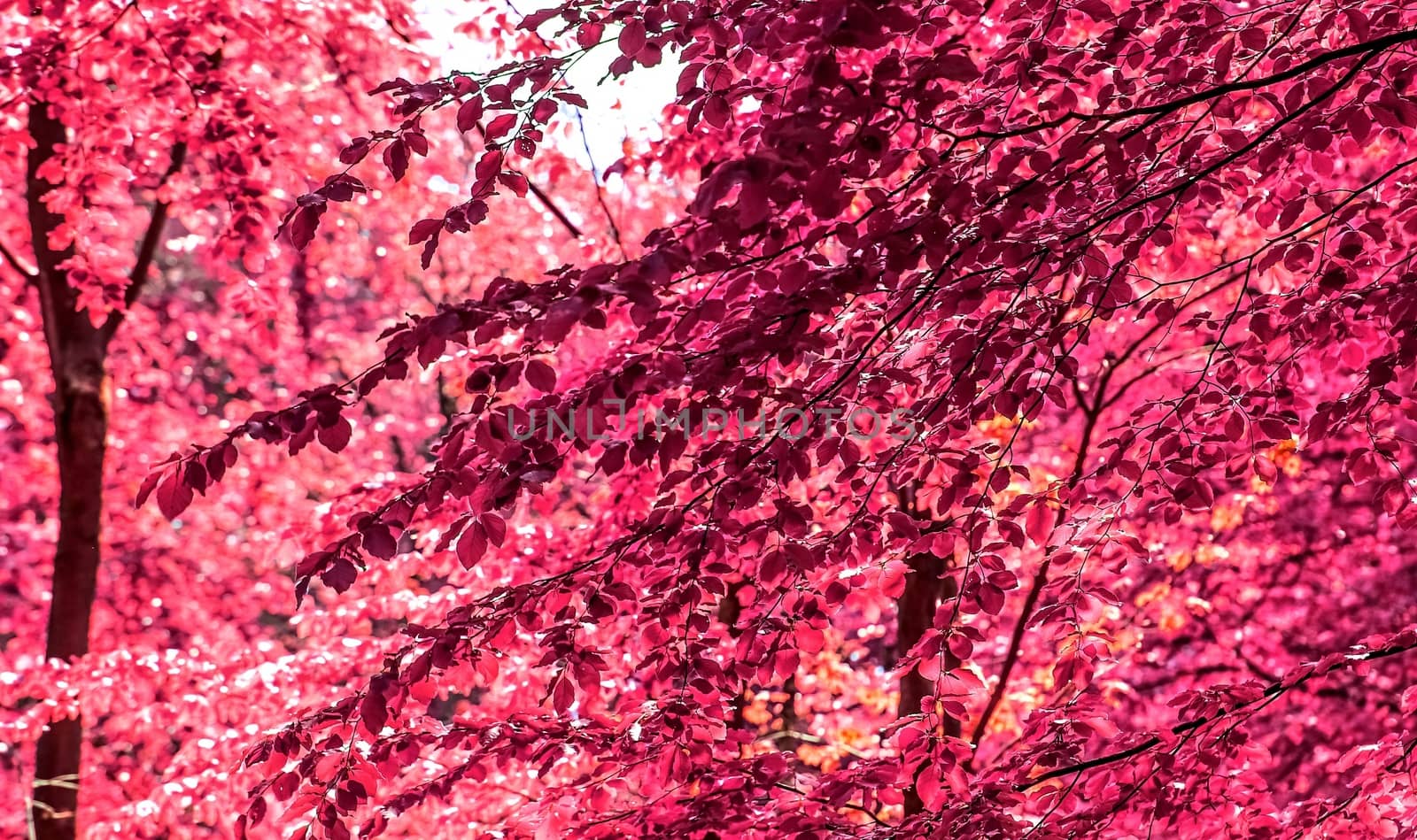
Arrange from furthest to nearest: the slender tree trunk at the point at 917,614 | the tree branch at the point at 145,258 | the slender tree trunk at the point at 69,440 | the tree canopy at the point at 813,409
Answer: the tree branch at the point at 145,258
the slender tree trunk at the point at 69,440
the slender tree trunk at the point at 917,614
the tree canopy at the point at 813,409

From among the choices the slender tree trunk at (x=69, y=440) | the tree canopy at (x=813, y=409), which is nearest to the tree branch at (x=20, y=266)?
the slender tree trunk at (x=69, y=440)

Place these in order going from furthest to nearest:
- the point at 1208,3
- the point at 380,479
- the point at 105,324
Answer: the point at 105,324 < the point at 380,479 < the point at 1208,3

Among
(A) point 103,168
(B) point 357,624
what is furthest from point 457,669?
(A) point 103,168

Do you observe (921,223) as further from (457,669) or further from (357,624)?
(357,624)

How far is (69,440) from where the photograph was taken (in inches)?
243

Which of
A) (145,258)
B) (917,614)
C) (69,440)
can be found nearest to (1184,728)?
(917,614)

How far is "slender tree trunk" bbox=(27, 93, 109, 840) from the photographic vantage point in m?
5.95

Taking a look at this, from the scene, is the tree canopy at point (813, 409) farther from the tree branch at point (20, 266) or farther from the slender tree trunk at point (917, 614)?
the tree branch at point (20, 266)

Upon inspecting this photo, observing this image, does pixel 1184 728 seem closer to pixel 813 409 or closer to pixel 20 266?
pixel 813 409

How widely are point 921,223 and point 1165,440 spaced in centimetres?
98

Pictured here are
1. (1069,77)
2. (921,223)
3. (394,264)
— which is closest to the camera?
(921,223)

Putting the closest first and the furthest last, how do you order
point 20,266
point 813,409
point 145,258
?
1. point 813,409
2. point 20,266
3. point 145,258

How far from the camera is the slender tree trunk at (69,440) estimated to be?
595 centimetres

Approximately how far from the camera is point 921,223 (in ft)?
6.85
